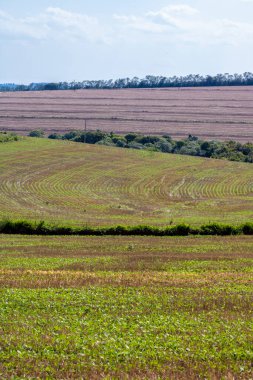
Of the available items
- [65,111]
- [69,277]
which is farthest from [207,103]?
[69,277]

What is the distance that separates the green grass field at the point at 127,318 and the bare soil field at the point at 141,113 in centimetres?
8308

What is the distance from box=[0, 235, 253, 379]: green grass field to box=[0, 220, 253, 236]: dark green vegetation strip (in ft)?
34.7

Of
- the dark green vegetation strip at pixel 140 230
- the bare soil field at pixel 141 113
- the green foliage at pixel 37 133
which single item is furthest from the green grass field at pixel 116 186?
the bare soil field at pixel 141 113

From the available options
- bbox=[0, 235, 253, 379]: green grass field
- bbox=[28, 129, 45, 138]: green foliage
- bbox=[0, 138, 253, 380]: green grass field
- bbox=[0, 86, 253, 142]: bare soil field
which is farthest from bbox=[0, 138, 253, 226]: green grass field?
bbox=[0, 86, 253, 142]: bare soil field

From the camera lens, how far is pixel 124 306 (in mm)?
17188

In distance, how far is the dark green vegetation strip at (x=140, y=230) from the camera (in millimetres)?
39000

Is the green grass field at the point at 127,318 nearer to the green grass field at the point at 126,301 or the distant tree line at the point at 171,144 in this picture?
the green grass field at the point at 126,301

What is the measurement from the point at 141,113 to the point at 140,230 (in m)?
109

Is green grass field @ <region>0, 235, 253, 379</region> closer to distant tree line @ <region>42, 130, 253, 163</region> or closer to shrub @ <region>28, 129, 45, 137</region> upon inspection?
distant tree line @ <region>42, 130, 253, 163</region>

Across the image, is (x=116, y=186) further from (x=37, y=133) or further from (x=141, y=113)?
(x=141, y=113)

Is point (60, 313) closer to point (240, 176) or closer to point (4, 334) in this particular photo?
point (4, 334)

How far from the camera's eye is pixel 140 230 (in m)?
39.4

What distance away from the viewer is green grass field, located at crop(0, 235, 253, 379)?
12516 millimetres

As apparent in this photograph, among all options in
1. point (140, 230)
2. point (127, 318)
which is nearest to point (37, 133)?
point (140, 230)
